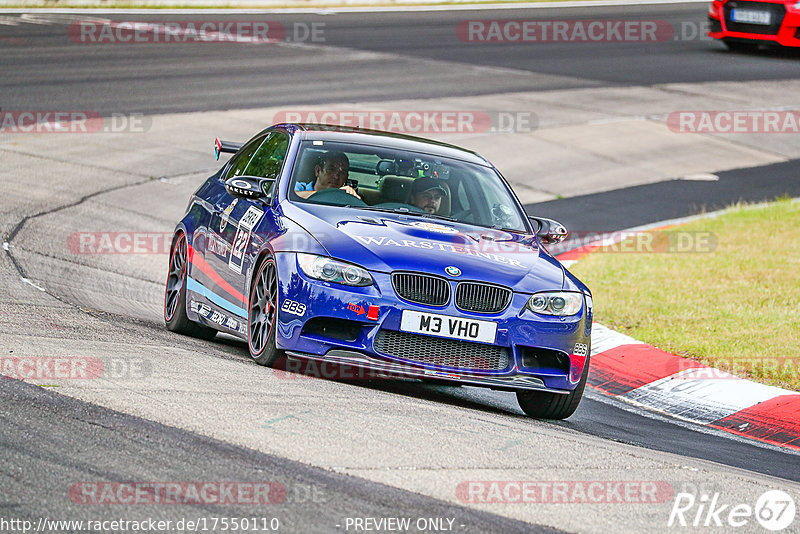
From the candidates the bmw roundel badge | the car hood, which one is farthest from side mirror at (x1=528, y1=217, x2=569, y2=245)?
the bmw roundel badge

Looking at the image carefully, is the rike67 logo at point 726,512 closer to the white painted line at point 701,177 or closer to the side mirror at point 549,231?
the side mirror at point 549,231

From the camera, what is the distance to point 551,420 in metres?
7.73

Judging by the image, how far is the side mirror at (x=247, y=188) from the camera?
26.9 ft

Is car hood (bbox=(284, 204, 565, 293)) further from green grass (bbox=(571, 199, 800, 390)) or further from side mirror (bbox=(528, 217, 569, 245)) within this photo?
green grass (bbox=(571, 199, 800, 390))

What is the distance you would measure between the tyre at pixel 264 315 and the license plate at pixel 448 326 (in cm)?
81

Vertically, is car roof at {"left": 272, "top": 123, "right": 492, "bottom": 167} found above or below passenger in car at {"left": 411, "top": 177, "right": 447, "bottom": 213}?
above

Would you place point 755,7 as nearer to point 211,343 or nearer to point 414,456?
point 211,343

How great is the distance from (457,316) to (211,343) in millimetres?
2561

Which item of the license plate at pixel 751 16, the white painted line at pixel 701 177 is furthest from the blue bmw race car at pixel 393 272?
the license plate at pixel 751 16

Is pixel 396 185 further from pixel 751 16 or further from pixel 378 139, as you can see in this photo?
pixel 751 16

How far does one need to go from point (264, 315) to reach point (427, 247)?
107 cm

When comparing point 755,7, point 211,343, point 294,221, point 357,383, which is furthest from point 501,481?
point 755,7

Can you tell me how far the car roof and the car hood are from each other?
867mm

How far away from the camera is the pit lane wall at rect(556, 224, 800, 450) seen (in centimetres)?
820
